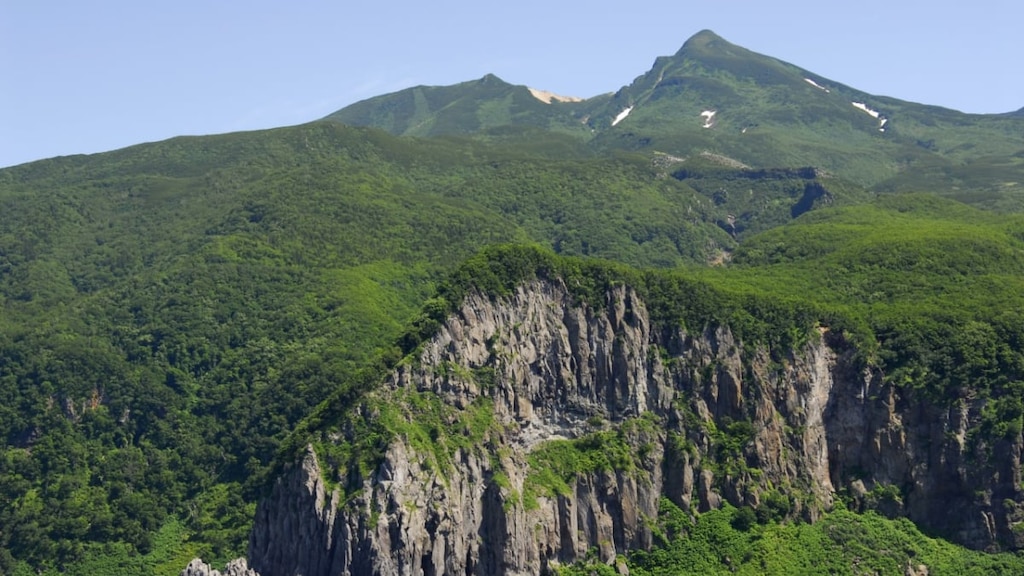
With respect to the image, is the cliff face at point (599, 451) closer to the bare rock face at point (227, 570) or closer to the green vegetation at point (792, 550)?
the bare rock face at point (227, 570)

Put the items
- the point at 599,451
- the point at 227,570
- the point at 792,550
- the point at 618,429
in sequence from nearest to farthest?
the point at 227,570 → the point at 792,550 → the point at 599,451 → the point at 618,429

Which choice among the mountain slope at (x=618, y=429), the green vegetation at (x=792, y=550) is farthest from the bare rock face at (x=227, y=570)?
the green vegetation at (x=792, y=550)

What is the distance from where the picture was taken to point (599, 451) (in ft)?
427

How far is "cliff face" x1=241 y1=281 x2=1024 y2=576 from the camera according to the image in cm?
11956

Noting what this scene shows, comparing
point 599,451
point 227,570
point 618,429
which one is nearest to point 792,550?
point 618,429

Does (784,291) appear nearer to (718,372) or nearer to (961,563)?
(718,372)

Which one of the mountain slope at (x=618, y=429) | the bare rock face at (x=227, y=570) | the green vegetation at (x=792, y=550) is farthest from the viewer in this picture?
the green vegetation at (x=792, y=550)

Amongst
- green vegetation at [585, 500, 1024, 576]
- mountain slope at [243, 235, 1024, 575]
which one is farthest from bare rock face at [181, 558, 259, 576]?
green vegetation at [585, 500, 1024, 576]

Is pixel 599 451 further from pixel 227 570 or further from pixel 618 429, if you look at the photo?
pixel 227 570

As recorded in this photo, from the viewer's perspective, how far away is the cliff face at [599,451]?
11956 centimetres

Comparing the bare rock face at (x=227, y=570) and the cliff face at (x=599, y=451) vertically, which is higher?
the cliff face at (x=599, y=451)

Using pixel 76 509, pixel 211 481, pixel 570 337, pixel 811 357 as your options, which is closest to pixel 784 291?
pixel 811 357

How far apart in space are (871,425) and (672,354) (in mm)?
22289

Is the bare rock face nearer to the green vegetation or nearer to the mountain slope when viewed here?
the mountain slope
